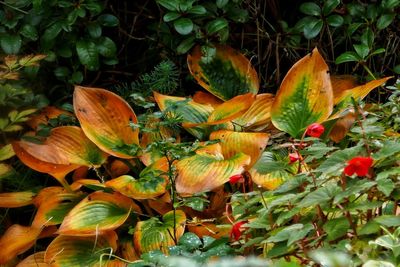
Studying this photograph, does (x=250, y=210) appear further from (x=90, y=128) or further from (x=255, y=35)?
(x=255, y=35)

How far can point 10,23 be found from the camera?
9.06 ft

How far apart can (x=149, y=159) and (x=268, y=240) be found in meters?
1.01

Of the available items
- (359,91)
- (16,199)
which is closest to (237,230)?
(16,199)

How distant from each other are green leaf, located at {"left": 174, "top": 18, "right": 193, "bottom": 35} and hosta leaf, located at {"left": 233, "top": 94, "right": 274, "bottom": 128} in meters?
0.37

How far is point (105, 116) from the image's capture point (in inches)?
104

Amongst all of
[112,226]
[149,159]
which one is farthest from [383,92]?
[112,226]

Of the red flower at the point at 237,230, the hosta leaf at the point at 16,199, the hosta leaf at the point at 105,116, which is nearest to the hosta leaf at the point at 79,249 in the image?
the hosta leaf at the point at 16,199

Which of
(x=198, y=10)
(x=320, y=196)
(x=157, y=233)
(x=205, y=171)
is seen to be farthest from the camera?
(x=198, y=10)

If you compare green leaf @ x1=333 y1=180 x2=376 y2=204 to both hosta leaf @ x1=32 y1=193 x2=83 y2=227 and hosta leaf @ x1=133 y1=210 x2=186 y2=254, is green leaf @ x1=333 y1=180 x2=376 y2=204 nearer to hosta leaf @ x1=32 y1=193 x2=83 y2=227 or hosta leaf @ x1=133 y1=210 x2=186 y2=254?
hosta leaf @ x1=133 y1=210 x2=186 y2=254

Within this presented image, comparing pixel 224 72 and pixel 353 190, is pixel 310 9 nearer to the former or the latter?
pixel 224 72

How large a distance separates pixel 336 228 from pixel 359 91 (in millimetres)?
1265

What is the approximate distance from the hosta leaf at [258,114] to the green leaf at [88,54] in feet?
1.93

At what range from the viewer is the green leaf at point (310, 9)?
2980mm

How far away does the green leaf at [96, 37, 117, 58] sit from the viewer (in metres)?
2.88
